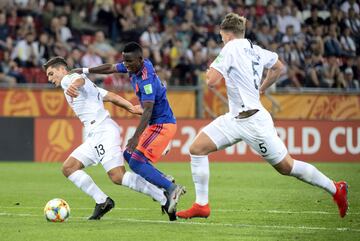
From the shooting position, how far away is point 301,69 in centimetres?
2612

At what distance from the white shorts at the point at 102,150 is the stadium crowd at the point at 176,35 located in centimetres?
1136

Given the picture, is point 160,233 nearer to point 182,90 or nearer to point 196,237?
point 196,237

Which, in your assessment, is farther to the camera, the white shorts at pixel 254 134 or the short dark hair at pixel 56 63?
the short dark hair at pixel 56 63

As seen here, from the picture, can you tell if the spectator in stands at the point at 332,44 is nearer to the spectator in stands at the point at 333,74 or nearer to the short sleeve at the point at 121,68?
the spectator in stands at the point at 333,74

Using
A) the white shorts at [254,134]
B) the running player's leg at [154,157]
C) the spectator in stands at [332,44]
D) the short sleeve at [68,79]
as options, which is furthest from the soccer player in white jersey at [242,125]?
the spectator in stands at [332,44]

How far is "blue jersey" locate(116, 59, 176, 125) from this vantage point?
1135 cm

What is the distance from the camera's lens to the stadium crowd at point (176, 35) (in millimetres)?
23984

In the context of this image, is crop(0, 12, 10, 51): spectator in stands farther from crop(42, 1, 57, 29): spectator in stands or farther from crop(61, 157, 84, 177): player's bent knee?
crop(61, 157, 84, 177): player's bent knee

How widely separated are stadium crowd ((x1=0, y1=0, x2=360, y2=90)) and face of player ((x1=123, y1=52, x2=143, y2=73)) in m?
12.0

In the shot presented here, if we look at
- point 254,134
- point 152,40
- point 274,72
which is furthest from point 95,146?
point 152,40

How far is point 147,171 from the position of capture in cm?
1138

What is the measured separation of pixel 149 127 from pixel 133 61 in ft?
2.84

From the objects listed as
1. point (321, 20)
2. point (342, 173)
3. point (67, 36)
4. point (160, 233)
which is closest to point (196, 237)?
point (160, 233)

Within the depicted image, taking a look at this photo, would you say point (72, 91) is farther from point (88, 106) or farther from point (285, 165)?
point (285, 165)
